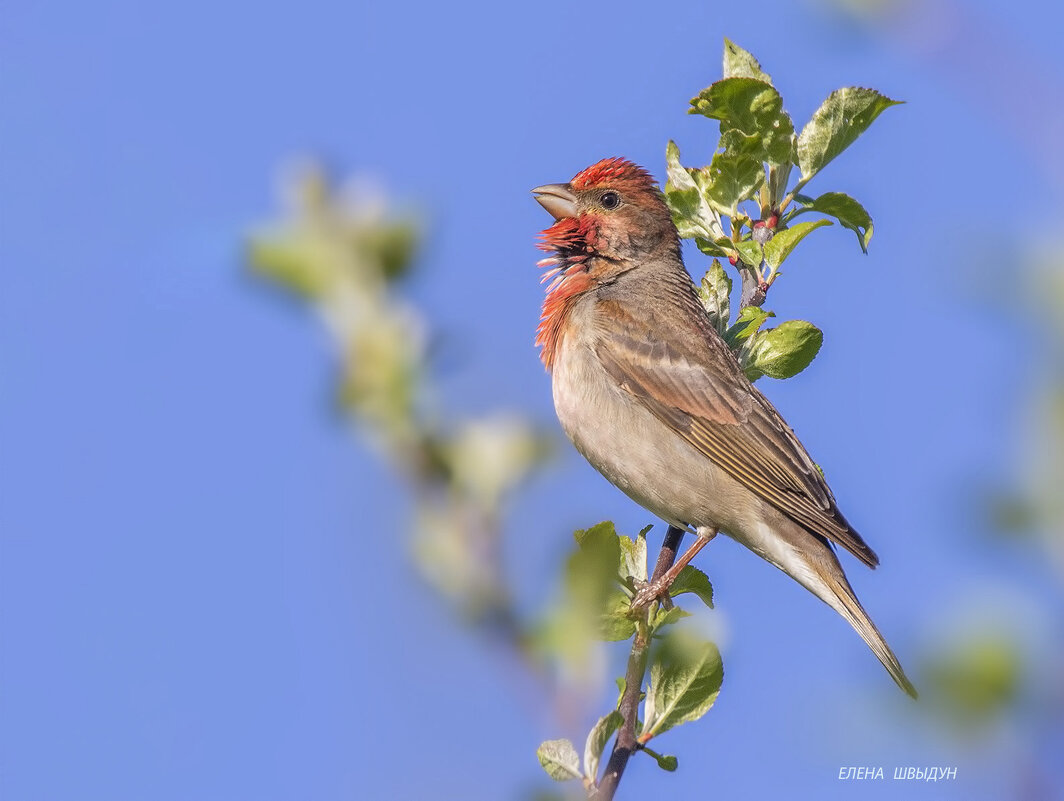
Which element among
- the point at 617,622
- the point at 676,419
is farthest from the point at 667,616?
the point at 676,419

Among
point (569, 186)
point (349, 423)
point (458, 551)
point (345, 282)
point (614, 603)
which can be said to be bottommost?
point (458, 551)

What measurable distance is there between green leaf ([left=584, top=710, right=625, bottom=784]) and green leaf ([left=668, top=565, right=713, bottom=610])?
4.99ft

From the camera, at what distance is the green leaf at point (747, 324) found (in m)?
5.64

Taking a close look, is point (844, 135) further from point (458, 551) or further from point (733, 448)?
point (458, 551)

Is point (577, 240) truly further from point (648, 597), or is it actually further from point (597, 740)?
point (597, 740)

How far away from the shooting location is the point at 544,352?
7613mm

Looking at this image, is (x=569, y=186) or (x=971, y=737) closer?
(x=971, y=737)

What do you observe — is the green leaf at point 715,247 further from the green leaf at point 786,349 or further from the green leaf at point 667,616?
the green leaf at point 667,616

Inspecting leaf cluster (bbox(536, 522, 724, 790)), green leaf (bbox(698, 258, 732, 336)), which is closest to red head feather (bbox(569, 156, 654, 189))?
green leaf (bbox(698, 258, 732, 336))

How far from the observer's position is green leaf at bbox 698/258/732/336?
6.02 metres

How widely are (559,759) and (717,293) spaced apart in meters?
3.01

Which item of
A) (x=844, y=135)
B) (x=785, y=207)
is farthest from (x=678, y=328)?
(x=844, y=135)

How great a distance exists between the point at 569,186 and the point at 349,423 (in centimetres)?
598

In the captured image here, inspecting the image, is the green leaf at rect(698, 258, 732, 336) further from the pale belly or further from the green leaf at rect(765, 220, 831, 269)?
the pale belly
